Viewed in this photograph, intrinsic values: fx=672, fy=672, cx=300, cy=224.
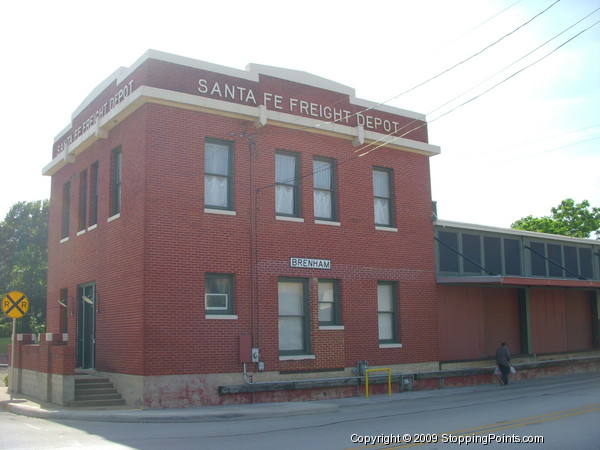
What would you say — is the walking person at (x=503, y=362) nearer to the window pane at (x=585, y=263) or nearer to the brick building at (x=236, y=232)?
the brick building at (x=236, y=232)

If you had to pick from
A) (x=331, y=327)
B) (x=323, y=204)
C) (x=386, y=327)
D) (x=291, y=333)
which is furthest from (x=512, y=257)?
(x=291, y=333)

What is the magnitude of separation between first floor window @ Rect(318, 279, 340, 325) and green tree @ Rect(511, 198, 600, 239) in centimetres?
4417

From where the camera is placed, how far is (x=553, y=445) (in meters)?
10.7

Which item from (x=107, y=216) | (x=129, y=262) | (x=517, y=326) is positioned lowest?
(x=517, y=326)

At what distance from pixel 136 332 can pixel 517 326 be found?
1582 cm

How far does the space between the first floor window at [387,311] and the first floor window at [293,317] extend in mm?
3003

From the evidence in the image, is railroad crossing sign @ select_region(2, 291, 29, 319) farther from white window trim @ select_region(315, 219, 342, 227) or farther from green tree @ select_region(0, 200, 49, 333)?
green tree @ select_region(0, 200, 49, 333)

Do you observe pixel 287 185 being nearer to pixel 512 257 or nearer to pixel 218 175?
pixel 218 175

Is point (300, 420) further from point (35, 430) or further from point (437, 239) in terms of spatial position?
point (437, 239)

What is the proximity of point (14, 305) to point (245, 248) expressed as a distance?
6787 mm

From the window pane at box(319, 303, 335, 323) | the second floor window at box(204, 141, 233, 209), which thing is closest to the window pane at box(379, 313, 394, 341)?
the window pane at box(319, 303, 335, 323)

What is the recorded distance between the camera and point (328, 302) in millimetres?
20562

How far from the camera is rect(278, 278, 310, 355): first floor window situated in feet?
64.0

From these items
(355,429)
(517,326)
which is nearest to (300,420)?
(355,429)
